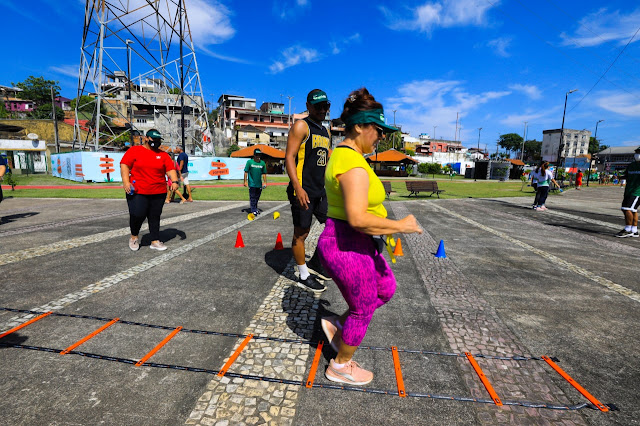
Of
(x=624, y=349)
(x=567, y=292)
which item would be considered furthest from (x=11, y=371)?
(x=567, y=292)

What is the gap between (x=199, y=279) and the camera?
13.1 feet

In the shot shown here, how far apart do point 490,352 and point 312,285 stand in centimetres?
192

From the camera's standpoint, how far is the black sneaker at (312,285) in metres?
3.64

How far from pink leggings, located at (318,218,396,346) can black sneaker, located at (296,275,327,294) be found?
1694 millimetres

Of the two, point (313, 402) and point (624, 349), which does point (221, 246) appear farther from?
point (624, 349)

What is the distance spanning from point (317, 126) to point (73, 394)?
3.05 metres

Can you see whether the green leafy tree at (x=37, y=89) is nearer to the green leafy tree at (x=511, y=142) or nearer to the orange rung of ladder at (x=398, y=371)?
the orange rung of ladder at (x=398, y=371)

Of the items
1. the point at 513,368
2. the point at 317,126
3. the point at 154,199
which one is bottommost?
the point at 513,368

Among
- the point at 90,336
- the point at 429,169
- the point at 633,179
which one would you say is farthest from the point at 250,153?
the point at 429,169

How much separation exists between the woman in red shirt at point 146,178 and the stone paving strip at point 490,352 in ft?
14.4

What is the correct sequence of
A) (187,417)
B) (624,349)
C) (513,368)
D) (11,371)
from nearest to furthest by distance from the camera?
(187,417) < (11,371) < (513,368) < (624,349)

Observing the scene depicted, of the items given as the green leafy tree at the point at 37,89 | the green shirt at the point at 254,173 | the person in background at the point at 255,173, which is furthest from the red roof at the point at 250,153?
the green leafy tree at the point at 37,89

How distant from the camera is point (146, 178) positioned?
481 centimetres

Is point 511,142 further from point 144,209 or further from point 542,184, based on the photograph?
point 144,209
